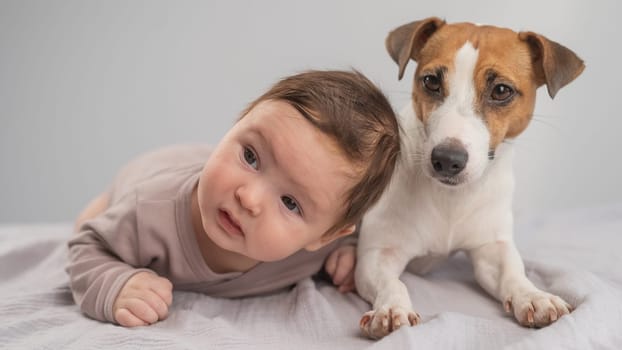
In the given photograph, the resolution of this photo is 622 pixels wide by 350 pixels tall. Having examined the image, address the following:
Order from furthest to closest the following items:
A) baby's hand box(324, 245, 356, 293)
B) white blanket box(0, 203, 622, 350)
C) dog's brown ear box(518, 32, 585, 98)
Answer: baby's hand box(324, 245, 356, 293) < dog's brown ear box(518, 32, 585, 98) < white blanket box(0, 203, 622, 350)

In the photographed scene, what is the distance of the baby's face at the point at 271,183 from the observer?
1.34m

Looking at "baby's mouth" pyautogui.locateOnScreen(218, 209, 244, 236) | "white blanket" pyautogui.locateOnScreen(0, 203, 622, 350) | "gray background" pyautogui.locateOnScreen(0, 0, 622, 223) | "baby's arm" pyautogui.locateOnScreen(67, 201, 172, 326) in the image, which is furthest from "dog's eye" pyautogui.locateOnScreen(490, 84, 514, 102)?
"gray background" pyautogui.locateOnScreen(0, 0, 622, 223)

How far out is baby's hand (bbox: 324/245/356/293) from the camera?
5.59ft

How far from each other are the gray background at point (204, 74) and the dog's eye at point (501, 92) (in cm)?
134

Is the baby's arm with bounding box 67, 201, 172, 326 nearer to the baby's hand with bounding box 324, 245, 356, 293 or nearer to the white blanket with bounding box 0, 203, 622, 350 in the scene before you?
the white blanket with bounding box 0, 203, 622, 350

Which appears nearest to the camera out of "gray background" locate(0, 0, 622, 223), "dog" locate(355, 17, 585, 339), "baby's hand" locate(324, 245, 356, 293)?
"dog" locate(355, 17, 585, 339)

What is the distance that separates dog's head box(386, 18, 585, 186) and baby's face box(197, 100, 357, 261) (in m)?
0.23

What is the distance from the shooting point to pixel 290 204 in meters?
1.40

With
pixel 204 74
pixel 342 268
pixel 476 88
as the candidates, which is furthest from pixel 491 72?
pixel 204 74

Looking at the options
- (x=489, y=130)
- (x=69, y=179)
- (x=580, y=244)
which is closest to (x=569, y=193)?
(x=580, y=244)

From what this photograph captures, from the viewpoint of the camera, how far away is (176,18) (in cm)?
303

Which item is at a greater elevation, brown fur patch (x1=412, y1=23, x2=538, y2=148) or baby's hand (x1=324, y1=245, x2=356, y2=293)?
brown fur patch (x1=412, y1=23, x2=538, y2=148)

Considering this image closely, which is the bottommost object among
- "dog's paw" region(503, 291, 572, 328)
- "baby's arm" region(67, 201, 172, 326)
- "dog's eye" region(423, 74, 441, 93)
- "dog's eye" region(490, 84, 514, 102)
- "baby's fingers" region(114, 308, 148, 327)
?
"dog's paw" region(503, 291, 572, 328)

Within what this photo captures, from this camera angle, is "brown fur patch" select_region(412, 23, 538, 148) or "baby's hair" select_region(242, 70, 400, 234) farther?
"brown fur patch" select_region(412, 23, 538, 148)
